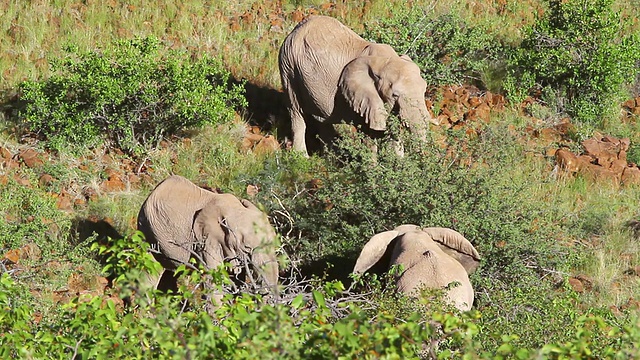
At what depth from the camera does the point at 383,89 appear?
39.7 feet

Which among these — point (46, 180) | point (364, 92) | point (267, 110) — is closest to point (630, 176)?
point (364, 92)

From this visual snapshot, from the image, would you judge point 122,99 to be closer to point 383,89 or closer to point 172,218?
point 172,218

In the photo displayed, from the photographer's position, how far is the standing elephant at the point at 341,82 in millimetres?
12039

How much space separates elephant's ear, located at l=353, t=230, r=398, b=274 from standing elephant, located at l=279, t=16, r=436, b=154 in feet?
8.49

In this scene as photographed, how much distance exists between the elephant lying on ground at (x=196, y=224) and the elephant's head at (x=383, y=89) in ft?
7.62

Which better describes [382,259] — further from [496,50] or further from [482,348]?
[496,50]

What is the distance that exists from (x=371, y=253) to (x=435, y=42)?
606 centimetres

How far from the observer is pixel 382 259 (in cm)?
940

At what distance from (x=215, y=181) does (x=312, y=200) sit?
1.51 meters

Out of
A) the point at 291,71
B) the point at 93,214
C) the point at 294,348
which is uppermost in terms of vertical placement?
the point at 294,348

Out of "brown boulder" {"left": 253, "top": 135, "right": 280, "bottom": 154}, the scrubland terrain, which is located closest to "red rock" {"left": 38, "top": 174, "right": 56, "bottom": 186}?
the scrubland terrain

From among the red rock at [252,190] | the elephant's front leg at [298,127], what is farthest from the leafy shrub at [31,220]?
the elephant's front leg at [298,127]

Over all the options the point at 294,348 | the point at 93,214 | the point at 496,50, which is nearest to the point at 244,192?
the point at 93,214

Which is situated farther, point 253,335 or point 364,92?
point 364,92
